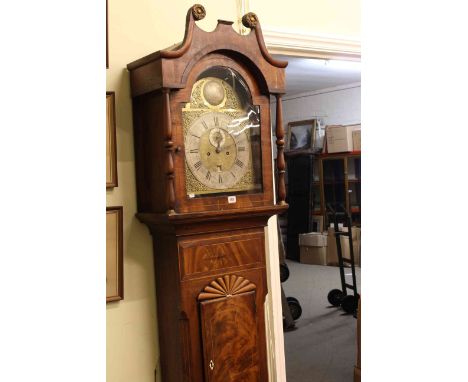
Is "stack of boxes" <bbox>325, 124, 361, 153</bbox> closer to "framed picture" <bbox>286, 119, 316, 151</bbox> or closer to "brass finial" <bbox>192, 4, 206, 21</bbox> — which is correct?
"framed picture" <bbox>286, 119, 316, 151</bbox>

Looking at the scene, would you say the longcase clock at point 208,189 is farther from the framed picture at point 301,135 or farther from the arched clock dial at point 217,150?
the framed picture at point 301,135

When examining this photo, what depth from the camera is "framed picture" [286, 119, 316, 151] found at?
7.48m

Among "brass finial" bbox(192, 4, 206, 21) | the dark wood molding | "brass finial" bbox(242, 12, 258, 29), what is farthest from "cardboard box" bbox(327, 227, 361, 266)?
"brass finial" bbox(192, 4, 206, 21)

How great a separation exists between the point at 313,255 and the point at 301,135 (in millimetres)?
1625

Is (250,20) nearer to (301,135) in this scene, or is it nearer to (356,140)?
(356,140)

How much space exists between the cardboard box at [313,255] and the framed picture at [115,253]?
5.10 metres

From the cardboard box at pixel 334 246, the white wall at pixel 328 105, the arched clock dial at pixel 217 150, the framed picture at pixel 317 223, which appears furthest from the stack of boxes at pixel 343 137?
the arched clock dial at pixel 217 150

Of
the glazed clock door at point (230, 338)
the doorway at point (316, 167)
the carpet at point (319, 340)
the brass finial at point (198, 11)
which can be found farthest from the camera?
the doorway at point (316, 167)

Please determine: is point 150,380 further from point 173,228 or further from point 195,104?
point 195,104

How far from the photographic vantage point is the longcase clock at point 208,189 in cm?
179

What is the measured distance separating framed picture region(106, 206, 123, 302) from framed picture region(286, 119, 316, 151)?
18.7 feet

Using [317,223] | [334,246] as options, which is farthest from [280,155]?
[317,223]

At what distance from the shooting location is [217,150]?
190cm
